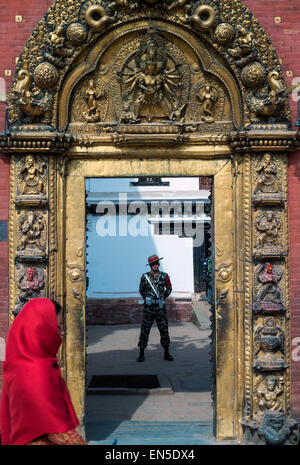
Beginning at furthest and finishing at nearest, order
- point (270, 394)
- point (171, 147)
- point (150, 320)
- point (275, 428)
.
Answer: point (150, 320) → point (171, 147) → point (270, 394) → point (275, 428)

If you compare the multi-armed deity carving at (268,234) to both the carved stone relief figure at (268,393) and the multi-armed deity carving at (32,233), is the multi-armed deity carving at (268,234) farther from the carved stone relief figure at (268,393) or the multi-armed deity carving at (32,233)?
the multi-armed deity carving at (32,233)

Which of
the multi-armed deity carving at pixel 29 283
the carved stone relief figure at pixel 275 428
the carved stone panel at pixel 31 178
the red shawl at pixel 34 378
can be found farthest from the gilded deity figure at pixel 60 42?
the carved stone relief figure at pixel 275 428

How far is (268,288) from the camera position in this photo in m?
6.10

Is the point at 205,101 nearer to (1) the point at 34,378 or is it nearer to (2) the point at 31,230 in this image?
(2) the point at 31,230

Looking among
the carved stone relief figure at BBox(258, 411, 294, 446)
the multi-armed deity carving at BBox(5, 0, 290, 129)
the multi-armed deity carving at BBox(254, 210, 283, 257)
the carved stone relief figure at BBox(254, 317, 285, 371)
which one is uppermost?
the multi-armed deity carving at BBox(5, 0, 290, 129)

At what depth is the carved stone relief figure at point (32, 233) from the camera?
604 cm

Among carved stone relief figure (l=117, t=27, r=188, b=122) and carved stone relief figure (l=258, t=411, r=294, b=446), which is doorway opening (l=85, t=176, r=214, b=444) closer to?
carved stone relief figure (l=258, t=411, r=294, b=446)

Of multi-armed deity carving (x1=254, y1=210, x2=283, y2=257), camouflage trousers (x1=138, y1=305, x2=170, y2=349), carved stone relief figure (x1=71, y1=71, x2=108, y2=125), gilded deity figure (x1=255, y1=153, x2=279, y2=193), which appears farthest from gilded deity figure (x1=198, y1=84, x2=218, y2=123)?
camouflage trousers (x1=138, y1=305, x2=170, y2=349)

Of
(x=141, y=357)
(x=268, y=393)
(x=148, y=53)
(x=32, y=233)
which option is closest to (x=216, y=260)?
(x=268, y=393)

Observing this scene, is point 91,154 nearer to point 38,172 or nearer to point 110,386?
point 38,172

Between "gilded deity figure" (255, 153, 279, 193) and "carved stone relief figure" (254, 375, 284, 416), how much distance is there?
1.95 meters

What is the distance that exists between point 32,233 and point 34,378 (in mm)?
2791

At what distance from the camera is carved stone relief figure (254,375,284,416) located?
6043mm

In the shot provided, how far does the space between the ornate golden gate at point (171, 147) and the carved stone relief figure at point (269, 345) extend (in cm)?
1
